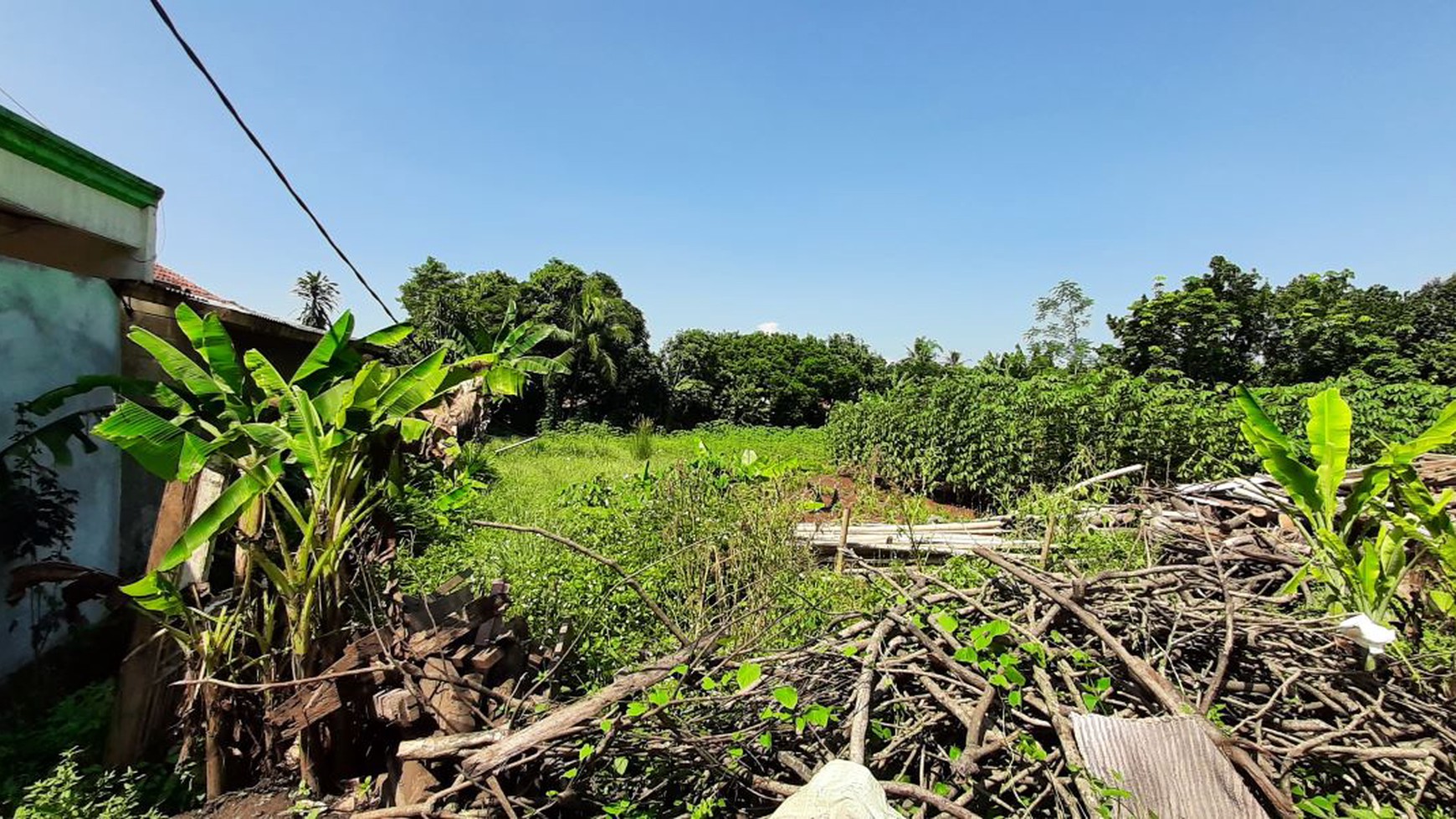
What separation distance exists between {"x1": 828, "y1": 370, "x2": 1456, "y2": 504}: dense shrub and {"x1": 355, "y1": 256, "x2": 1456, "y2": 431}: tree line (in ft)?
14.8

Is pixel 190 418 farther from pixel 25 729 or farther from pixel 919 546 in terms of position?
pixel 919 546

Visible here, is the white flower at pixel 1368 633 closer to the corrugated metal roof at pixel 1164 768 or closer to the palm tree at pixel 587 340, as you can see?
the corrugated metal roof at pixel 1164 768

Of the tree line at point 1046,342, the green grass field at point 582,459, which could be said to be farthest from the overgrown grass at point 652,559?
the tree line at point 1046,342

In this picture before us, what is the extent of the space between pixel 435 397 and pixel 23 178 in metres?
3.61

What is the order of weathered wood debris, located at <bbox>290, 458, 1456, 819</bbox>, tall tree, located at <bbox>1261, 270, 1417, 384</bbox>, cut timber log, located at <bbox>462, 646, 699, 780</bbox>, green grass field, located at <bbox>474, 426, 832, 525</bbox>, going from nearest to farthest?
weathered wood debris, located at <bbox>290, 458, 1456, 819</bbox>, cut timber log, located at <bbox>462, 646, 699, 780</bbox>, green grass field, located at <bbox>474, 426, 832, 525</bbox>, tall tree, located at <bbox>1261, 270, 1417, 384</bbox>

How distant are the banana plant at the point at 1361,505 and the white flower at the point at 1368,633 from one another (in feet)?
3.25

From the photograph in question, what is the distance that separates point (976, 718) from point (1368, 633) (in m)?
1.46

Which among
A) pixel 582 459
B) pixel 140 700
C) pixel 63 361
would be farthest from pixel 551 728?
pixel 582 459

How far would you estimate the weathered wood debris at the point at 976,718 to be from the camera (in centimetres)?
179

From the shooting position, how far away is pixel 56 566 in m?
→ 2.85

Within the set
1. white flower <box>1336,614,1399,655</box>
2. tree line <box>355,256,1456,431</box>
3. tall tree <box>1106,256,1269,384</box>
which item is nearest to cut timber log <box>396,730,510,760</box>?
white flower <box>1336,614,1399,655</box>

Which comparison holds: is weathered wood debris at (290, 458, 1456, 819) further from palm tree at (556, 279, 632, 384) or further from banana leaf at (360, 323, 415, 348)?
palm tree at (556, 279, 632, 384)

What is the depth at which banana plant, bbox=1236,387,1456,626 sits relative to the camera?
9.68 ft

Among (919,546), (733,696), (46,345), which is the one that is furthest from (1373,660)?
(46,345)
